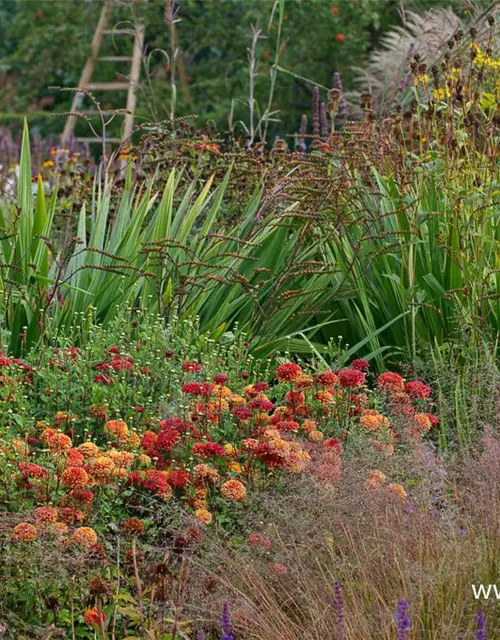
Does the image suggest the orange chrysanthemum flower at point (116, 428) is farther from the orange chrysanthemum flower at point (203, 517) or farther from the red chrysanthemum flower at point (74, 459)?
the orange chrysanthemum flower at point (203, 517)

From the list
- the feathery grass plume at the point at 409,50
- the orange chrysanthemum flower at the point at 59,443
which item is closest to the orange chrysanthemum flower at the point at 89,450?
the orange chrysanthemum flower at the point at 59,443

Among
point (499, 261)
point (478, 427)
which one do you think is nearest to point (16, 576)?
point (478, 427)

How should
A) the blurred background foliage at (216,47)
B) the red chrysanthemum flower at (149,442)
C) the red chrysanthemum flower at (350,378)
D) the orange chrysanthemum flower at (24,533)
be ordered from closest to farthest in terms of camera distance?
the orange chrysanthemum flower at (24,533)
the red chrysanthemum flower at (149,442)
the red chrysanthemum flower at (350,378)
the blurred background foliage at (216,47)

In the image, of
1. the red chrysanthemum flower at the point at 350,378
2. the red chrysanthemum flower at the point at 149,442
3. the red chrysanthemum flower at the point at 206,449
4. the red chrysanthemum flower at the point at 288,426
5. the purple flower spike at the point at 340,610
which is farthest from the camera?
the red chrysanthemum flower at the point at 350,378

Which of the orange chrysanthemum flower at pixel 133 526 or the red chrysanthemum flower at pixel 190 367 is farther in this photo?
the red chrysanthemum flower at pixel 190 367

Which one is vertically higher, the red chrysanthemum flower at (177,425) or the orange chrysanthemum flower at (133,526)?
the red chrysanthemum flower at (177,425)

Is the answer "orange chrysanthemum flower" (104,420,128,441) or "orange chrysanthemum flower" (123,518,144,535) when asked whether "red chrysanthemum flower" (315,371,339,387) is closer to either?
"orange chrysanthemum flower" (104,420,128,441)

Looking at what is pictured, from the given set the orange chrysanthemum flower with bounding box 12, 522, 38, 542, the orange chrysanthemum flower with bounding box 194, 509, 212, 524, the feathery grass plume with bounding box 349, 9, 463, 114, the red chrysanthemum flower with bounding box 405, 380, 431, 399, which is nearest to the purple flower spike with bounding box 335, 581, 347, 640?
the orange chrysanthemum flower with bounding box 194, 509, 212, 524

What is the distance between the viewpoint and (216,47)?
15.8 metres

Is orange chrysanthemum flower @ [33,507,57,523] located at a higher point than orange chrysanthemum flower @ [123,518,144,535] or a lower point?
higher

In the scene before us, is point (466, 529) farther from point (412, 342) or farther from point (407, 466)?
point (412, 342)

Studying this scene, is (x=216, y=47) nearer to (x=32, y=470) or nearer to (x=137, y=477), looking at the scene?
(x=137, y=477)

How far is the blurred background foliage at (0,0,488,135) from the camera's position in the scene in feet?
47.4

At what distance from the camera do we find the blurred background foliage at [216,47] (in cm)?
1446
